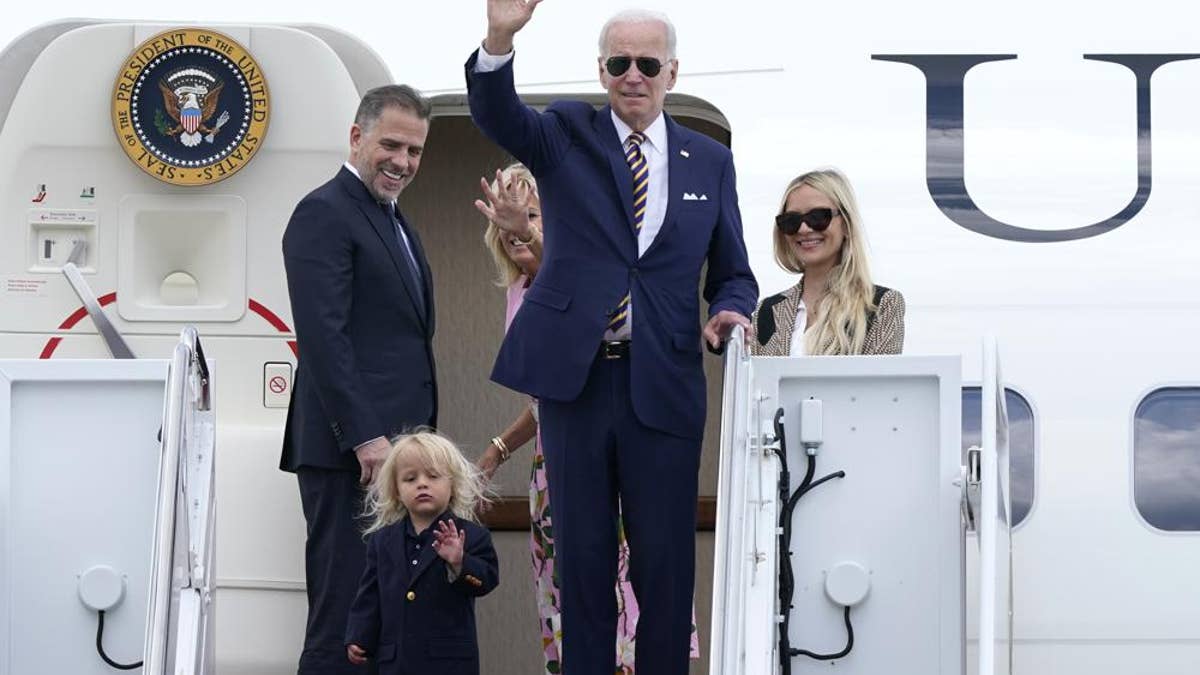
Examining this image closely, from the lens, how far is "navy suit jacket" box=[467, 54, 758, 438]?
5211 mm

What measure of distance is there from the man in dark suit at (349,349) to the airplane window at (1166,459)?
2.20 metres

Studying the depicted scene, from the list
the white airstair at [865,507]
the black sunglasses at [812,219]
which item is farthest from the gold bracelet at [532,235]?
the white airstair at [865,507]

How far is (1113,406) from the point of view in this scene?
6.64m

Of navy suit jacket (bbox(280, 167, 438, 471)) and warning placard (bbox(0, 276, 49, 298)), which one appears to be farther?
warning placard (bbox(0, 276, 49, 298))

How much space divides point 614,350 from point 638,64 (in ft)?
2.30

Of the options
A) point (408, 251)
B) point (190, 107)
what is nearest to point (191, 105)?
point (190, 107)

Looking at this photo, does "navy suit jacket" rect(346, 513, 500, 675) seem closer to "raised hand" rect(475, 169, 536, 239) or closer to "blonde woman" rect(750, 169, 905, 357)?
"raised hand" rect(475, 169, 536, 239)

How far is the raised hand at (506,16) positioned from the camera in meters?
4.89

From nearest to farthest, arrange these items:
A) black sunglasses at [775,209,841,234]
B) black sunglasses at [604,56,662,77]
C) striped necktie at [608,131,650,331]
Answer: black sunglasses at [604,56,662,77] < striped necktie at [608,131,650,331] < black sunglasses at [775,209,841,234]

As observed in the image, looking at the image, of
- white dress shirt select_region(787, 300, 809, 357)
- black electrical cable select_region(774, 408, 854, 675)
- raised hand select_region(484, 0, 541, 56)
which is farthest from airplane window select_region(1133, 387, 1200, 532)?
raised hand select_region(484, 0, 541, 56)

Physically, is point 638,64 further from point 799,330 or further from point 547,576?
point 547,576

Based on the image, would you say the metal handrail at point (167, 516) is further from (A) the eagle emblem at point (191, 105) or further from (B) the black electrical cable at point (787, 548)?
(A) the eagle emblem at point (191, 105)

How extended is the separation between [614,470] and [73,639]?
1458mm

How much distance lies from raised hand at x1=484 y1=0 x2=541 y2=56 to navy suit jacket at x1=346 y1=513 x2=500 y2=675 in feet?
4.83
